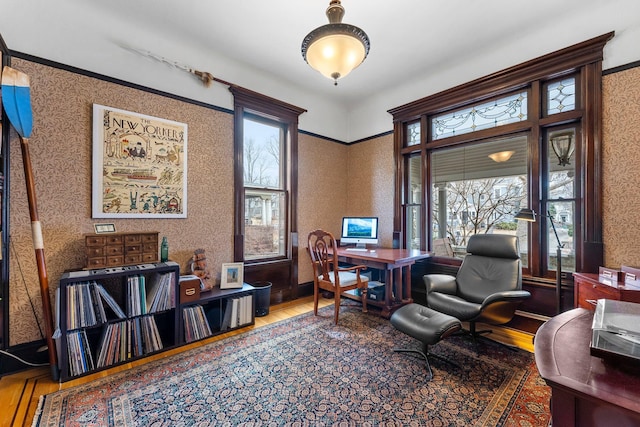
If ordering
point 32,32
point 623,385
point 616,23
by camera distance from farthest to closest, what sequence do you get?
1. point 616,23
2. point 32,32
3. point 623,385

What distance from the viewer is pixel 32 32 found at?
7.19 feet

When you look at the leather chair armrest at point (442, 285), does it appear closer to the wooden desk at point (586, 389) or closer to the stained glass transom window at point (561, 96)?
the wooden desk at point (586, 389)

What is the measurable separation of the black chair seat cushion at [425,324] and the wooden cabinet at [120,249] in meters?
2.24

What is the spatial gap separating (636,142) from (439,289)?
2030 millimetres

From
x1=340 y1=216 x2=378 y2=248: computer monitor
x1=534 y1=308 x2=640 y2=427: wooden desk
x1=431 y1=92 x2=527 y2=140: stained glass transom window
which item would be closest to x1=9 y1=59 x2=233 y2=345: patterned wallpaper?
x1=340 y1=216 x2=378 y2=248: computer monitor

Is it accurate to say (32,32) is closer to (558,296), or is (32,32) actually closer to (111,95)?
(111,95)

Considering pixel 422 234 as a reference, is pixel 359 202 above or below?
above

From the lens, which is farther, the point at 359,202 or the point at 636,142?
the point at 359,202

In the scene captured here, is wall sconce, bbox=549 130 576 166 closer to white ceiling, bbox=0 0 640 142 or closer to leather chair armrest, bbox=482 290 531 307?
white ceiling, bbox=0 0 640 142

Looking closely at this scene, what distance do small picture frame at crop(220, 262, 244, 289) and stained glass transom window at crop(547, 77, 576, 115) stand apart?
11.9 ft

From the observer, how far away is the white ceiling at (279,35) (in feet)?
7.67

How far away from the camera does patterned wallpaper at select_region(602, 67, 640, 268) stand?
7.62ft

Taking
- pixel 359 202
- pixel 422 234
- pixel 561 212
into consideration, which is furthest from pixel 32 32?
pixel 561 212

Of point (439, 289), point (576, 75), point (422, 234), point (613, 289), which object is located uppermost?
point (576, 75)
